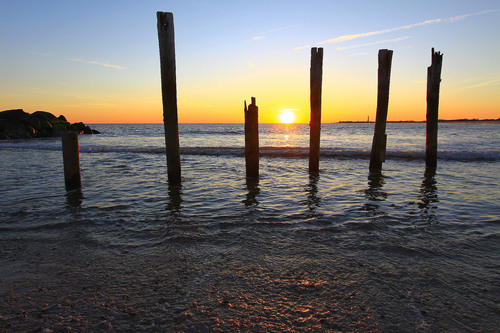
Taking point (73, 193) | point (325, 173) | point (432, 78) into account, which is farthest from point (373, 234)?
point (432, 78)

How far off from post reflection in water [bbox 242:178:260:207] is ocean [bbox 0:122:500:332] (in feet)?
0.29

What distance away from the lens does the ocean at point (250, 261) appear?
2338mm

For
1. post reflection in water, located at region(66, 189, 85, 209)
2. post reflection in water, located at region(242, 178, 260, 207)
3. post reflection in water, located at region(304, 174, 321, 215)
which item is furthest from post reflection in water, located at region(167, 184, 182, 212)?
post reflection in water, located at region(304, 174, 321, 215)

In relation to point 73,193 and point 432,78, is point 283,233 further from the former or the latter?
point 432,78

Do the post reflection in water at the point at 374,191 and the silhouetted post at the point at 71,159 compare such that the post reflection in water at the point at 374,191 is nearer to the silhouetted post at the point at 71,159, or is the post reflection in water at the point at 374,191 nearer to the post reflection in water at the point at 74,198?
the post reflection in water at the point at 74,198

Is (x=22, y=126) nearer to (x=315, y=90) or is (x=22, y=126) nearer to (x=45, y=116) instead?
(x=45, y=116)

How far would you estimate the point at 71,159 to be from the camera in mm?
7258

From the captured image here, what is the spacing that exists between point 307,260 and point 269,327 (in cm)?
127

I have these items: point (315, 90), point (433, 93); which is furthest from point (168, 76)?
point (433, 93)

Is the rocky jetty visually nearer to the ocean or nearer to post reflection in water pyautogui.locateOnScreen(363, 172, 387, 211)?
the ocean

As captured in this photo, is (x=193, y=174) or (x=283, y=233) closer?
(x=283, y=233)

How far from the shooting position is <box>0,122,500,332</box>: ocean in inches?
92.0

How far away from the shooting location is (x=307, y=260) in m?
3.35

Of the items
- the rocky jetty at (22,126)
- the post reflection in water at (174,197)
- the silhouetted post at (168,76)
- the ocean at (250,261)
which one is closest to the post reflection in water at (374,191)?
the ocean at (250,261)
